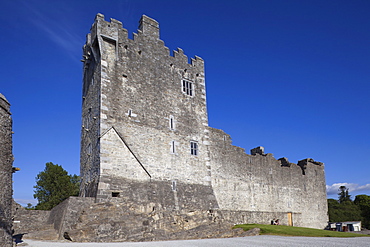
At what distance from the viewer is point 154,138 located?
77.3ft

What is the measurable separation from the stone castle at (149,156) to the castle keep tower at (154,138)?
2.6 inches

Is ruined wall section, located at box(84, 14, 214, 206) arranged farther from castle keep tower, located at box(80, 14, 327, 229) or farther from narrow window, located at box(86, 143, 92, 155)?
narrow window, located at box(86, 143, 92, 155)

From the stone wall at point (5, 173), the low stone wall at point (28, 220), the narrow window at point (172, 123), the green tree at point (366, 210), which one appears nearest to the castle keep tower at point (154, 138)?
the narrow window at point (172, 123)

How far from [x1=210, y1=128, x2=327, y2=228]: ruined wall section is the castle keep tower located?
88mm

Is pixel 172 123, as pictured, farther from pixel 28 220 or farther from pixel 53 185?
A: pixel 53 185

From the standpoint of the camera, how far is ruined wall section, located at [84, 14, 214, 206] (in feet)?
70.3

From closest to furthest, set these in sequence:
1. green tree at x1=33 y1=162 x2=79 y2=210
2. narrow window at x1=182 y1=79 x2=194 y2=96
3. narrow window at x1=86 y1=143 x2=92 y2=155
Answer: narrow window at x1=86 y1=143 x2=92 y2=155
narrow window at x1=182 y1=79 x2=194 y2=96
green tree at x1=33 y1=162 x2=79 y2=210

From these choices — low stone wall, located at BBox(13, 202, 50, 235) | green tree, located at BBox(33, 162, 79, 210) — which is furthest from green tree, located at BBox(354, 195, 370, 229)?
low stone wall, located at BBox(13, 202, 50, 235)

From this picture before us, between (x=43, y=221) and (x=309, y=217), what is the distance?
2680cm

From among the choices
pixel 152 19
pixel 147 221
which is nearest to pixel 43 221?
pixel 147 221

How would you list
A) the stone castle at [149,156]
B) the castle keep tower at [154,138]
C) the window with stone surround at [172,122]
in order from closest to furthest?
the stone castle at [149,156] → the castle keep tower at [154,138] → the window with stone surround at [172,122]

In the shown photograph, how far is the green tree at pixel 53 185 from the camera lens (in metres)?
36.9

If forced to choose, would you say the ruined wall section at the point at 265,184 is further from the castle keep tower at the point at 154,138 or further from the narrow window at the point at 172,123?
the narrow window at the point at 172,123

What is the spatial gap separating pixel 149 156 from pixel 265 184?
45.6 ft
